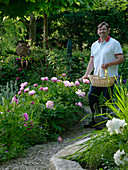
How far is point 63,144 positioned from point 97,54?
1481 millimetres

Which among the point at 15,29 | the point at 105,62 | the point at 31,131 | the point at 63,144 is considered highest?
the point at 15,29

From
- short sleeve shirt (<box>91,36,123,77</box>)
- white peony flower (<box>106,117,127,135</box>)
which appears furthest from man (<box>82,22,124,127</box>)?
white peony flower (<box>106,117,127,135</box>)

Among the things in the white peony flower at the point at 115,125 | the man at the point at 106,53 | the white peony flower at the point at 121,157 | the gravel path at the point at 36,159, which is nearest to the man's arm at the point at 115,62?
the man at the point at 106,53

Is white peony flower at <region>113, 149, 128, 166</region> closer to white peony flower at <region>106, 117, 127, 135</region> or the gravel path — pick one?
white peony flower at <region>106, 117, 127, 135</region>

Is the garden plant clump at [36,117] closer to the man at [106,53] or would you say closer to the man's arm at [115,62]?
the man at [106,53]

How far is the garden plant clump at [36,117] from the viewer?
2.96 metres

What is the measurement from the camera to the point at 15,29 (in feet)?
37.3

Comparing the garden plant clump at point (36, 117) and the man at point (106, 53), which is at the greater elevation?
the man at point (106, 53)

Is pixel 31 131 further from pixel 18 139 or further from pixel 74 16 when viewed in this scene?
pixel 74 16

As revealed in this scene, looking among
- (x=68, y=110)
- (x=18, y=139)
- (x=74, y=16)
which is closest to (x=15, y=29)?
(x=74, y=16)

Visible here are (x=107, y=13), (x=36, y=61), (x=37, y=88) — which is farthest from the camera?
(x=107, y=13)

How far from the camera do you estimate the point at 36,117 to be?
3.57 metres

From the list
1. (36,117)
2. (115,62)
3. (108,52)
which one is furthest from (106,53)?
(36,117)

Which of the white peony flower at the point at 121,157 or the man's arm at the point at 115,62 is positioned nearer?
the white peony flower at the point at 121,157
